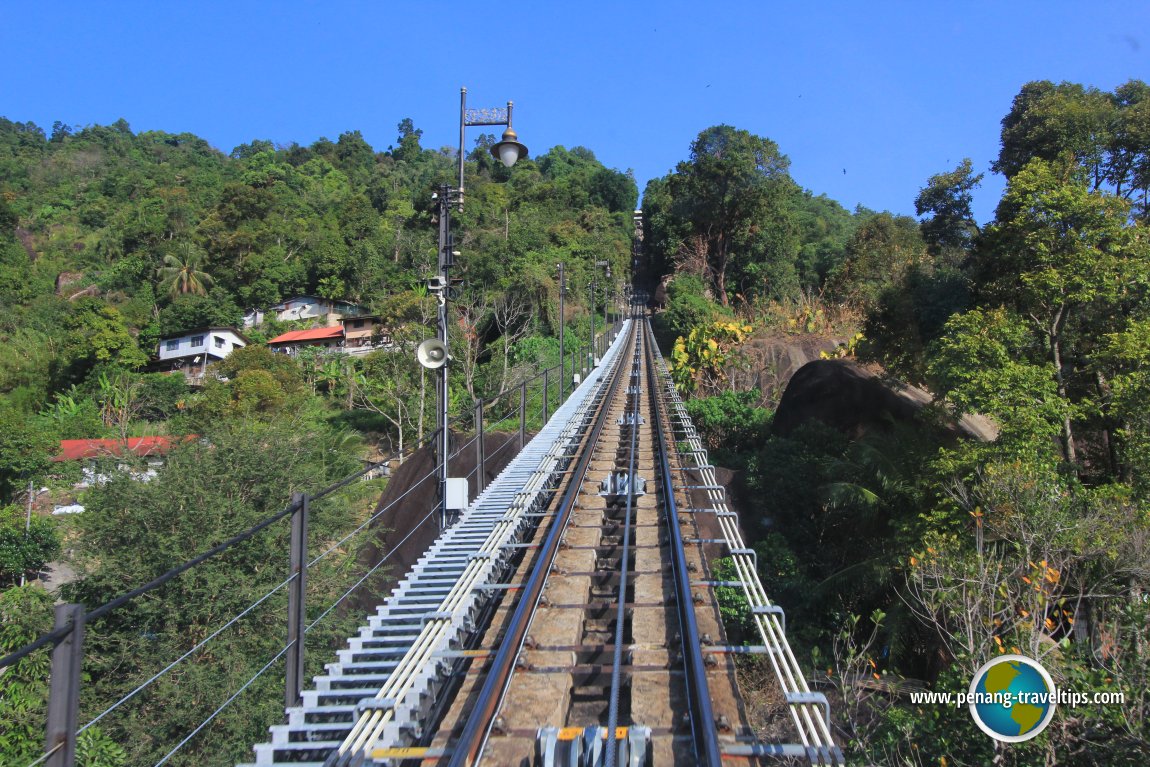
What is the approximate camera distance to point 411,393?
32.9 metres

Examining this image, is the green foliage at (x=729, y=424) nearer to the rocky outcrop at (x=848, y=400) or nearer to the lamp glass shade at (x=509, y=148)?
the rocky outcrop at (x=848, y=400)

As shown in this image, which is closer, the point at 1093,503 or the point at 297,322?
the point at 1093,503

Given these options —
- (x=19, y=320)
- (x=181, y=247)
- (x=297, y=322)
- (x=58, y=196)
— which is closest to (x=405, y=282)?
(x=297, y=322)

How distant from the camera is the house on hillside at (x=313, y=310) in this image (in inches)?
2174

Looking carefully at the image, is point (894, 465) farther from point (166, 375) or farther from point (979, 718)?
point (166, 375)

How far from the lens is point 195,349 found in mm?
50844

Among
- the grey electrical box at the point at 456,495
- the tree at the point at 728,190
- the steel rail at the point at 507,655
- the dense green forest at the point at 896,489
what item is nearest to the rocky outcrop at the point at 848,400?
the dense green forest at the point at 896,489

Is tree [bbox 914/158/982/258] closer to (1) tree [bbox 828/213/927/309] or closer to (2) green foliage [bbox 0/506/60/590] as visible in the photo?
(1) tree [bbox 828/213/927/309]

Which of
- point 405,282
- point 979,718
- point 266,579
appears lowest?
point 266,579

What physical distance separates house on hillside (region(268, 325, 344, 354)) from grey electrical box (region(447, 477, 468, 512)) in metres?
41.6

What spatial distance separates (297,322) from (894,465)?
167 ft

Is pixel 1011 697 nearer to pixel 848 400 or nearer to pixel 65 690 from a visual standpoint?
pixel 65 690

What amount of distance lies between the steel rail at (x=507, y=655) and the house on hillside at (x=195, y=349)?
4770 cm

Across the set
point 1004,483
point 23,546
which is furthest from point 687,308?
point 1004,483
